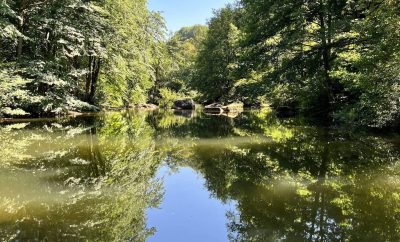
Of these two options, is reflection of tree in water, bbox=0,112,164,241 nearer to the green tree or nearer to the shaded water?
the shaded water

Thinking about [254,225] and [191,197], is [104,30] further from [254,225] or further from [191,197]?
[254,225]

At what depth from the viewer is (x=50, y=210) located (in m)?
5.05

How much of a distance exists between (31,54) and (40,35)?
44.2 inches

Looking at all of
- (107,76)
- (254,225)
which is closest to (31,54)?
(107,76)

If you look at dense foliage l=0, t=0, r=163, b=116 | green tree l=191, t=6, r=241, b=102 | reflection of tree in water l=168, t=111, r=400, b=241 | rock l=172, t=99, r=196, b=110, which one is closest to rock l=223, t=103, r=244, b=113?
green tree l=191, t=6, r=241, b=102

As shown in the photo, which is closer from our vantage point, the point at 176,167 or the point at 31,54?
the point at 176,167

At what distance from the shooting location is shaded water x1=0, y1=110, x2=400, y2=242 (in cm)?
453

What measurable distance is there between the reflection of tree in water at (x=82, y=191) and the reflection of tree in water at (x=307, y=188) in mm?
1278

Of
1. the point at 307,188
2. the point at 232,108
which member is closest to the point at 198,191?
the point at 307,188

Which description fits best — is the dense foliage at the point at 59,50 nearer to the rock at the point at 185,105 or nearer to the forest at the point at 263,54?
the forest at the point at 263,54

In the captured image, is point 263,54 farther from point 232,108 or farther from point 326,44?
point 232,108

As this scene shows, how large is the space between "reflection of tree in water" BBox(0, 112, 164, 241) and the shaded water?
0.02 meters

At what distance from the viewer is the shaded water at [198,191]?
4.53m

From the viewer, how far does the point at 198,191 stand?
6605 mm
